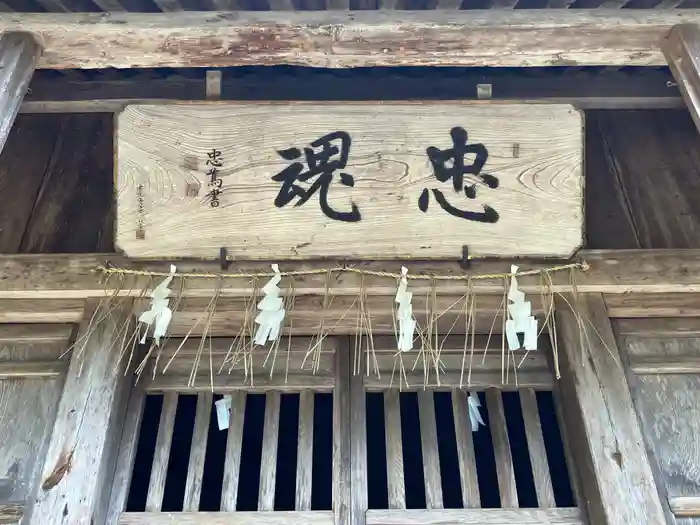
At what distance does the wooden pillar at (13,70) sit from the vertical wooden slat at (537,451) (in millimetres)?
2484

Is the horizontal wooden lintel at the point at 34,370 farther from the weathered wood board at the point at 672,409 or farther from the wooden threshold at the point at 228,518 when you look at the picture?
the weathered wood board at the point at 672,409

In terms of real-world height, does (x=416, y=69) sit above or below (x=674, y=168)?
above

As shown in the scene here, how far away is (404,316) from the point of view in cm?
268

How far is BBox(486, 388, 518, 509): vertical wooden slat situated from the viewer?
2762 mm

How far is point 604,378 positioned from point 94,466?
2.20 meters

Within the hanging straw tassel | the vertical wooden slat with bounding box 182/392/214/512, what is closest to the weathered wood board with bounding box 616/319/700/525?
the vertical wooden slat with bounding box 182/392/214/512

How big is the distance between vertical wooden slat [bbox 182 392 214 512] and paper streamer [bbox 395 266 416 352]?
1.02 metres

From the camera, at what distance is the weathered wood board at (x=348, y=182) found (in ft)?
9.15

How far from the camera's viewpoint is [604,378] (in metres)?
2.83

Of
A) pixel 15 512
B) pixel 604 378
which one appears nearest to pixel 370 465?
pixel 604 378

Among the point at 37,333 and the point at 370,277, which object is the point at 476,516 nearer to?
the point at 370,277

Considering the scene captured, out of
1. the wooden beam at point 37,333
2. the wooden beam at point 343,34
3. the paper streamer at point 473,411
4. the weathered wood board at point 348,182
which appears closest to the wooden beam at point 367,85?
the weathered wood board at point 348,182

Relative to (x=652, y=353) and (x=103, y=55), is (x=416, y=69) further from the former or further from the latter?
(x=652, y=353)

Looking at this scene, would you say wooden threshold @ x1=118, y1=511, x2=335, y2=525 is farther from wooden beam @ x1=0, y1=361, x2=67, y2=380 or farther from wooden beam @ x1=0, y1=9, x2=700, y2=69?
wooden beam @ x1=0, y1=9, x2=700, y2=69
